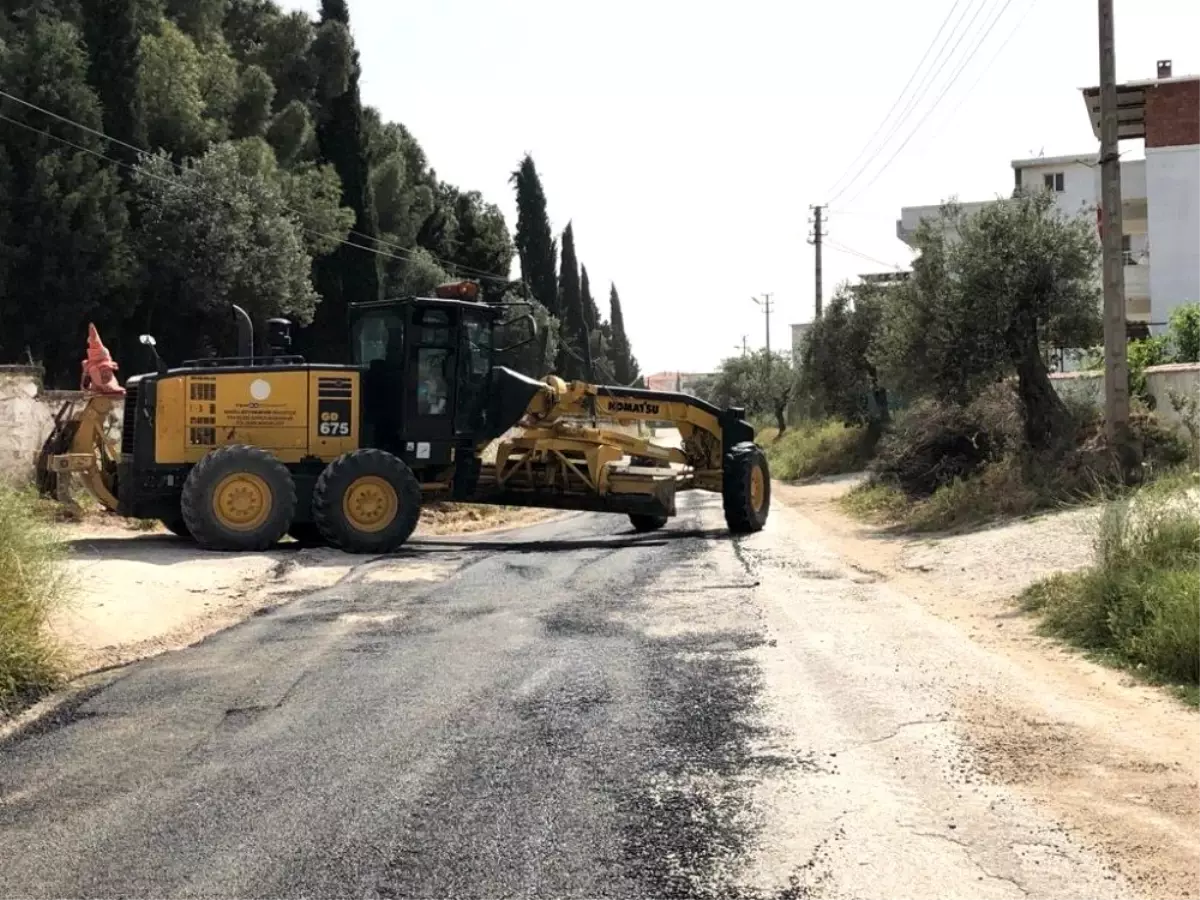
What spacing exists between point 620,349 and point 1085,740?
10641 centimetres

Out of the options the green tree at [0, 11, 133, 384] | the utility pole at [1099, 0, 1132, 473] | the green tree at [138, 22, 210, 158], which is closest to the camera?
the utility pole at [1099, 0, 1132, 473]

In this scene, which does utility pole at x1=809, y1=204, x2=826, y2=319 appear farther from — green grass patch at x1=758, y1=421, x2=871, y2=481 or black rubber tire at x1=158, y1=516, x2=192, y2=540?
black rubber tire at x1=158, y1=516, x2=192, y2=540

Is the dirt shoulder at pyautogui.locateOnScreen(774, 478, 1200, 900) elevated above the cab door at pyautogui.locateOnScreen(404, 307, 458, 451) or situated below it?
below

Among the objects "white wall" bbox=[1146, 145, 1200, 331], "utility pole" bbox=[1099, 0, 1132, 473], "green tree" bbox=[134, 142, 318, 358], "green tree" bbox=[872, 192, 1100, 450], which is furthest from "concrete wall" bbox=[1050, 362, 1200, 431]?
"white wall" bbox=[1146, 145, 1200, 331]

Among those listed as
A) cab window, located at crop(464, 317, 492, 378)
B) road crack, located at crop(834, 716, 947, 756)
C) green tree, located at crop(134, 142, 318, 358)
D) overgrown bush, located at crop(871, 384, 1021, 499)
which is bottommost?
road crack, located at crop(834, 716, 947, 756)

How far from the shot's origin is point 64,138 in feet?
97.1

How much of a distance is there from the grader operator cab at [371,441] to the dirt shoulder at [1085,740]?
647 centimetres

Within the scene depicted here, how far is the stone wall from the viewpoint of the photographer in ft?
56.4

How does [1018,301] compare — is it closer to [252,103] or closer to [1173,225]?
[1173,225]

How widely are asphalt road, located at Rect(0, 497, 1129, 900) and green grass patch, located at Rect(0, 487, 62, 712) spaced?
1.39 ft

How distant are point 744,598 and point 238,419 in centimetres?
750

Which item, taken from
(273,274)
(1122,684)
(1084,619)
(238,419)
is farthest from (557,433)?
(273,274)

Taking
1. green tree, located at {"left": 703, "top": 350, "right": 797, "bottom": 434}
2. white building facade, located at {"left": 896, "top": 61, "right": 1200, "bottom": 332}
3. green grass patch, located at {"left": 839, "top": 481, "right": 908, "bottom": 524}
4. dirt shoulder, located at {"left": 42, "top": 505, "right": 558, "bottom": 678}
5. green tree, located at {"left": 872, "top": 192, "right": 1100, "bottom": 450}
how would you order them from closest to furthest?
1. dirt shoulder, located at {"left": 42, "top": 505, "right": 558, "bottom": 678}
2. green tree, located at {"left": 872, "top": 192, "right": 1100, "bottom": 450}
3. green grass patch, located at {"left": 839, "top": 481, "right": 908, "bottom": 524}
4. white building facade, located at {"left": 896, "top": 61, "right": 1200, "bottom": 332}
5. green tree, located at {"left": 703, "top": 350, "right": 797, "bottom": 434}

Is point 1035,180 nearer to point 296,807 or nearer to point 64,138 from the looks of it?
point 64,138
